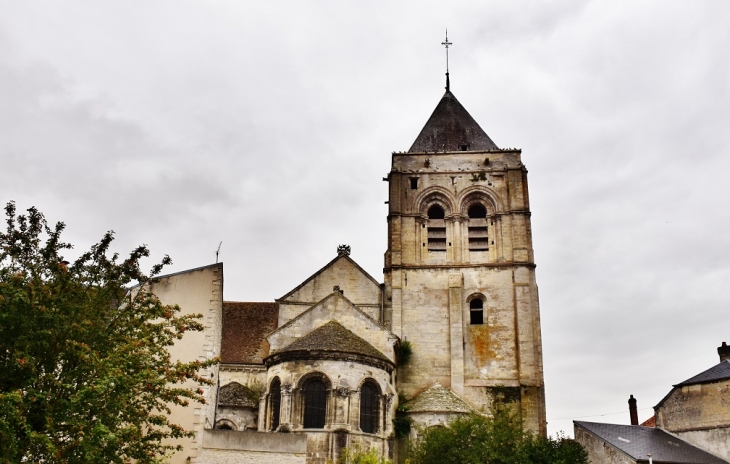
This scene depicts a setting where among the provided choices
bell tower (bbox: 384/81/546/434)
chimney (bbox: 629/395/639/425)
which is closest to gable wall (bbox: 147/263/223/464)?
bell tower (bbox: 384/81/546/434)

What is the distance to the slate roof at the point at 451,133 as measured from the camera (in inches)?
1310

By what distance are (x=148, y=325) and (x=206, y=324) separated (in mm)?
6502

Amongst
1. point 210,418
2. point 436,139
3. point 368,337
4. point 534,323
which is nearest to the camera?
point 210,418

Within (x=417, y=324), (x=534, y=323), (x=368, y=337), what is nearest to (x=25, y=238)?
(x=368, y=337)

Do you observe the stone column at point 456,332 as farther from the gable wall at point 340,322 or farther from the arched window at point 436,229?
the gable wall at point 340,322

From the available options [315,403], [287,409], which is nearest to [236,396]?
[287,409]

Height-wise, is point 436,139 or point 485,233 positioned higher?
point 436,139

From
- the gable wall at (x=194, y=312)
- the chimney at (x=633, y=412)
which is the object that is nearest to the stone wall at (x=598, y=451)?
the chimney at (x=633, y=412)

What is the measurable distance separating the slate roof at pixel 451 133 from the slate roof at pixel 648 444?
42.9 ft

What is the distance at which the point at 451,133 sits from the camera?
1332 inches

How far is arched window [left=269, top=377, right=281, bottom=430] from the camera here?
23.4 m

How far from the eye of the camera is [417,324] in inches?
1142

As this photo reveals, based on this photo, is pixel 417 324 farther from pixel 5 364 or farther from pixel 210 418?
pixel 5 364

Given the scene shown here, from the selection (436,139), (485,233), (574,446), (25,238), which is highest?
(436,139)
